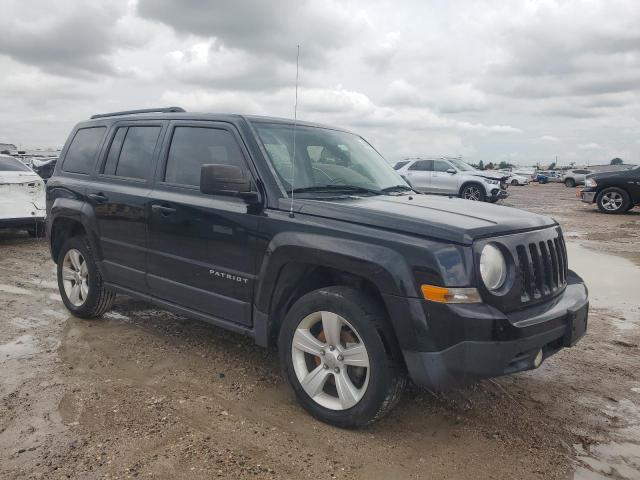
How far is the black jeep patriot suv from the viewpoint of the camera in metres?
2.88

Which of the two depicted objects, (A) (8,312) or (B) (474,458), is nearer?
(B) (474,458)

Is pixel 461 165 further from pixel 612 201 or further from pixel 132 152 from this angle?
pixel 132 152

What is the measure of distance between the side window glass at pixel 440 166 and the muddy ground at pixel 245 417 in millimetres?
14414

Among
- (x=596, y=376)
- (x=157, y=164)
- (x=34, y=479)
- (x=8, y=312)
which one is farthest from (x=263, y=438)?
(x=8, y=312)

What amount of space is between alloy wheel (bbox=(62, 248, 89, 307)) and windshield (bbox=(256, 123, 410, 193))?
97.4 inches

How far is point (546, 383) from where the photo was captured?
4.09 metres

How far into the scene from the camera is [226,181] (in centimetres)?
353

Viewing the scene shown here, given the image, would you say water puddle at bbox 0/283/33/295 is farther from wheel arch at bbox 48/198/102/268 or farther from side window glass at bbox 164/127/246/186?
side window glass at bbox 164/127/246/186

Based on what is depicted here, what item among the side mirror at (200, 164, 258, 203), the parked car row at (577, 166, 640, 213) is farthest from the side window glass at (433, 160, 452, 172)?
the side mirror at (200, 164, 258, 203)

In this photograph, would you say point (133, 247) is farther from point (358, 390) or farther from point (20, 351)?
point (358, 390)

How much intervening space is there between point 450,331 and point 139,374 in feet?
8.00

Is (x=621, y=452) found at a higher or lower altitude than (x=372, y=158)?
lower

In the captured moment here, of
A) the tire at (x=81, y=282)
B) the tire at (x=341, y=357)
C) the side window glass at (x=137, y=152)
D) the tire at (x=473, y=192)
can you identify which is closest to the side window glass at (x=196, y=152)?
the side window glass at (x=137, y=152)

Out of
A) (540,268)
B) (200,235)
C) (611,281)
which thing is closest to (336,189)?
(200,235)
